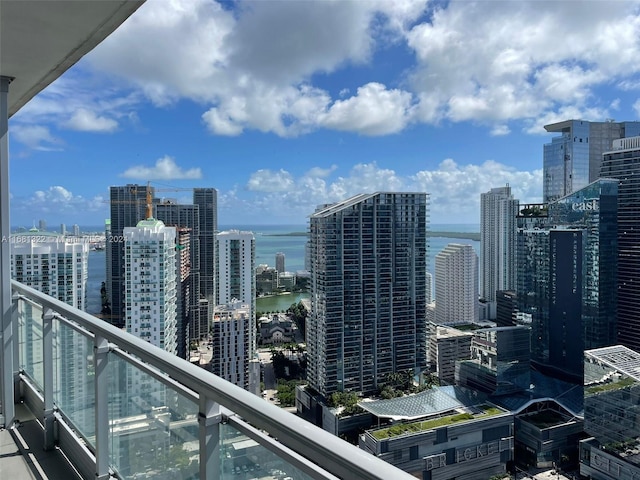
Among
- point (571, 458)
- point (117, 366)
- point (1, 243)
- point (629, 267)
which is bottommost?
point (571, 458)

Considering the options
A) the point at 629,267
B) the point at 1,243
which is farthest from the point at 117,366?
the point at 629,267

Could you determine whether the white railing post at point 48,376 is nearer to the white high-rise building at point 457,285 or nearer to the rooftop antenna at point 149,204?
the rooftop antenna at point 149,204

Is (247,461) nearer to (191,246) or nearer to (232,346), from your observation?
(232,346)

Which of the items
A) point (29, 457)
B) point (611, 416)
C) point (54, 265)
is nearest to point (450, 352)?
point (611, 416)

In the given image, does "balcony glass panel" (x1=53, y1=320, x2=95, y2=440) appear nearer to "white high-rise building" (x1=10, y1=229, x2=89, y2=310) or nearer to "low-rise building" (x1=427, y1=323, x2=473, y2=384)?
"white high-rise building" (x1=10, y1=229, x2=89, y2=310)

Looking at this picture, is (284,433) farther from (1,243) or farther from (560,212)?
(560,212)

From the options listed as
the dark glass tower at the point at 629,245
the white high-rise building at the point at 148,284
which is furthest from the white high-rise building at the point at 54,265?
the dark glass tower at the point at 629,245

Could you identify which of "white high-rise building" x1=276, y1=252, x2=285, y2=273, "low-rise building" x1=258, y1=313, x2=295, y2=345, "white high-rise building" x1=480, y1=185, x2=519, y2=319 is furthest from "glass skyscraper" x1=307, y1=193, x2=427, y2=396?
"white high-rise building" x1=276, y1=252, x2=285, y2=273

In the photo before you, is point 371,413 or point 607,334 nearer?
point 371,413
